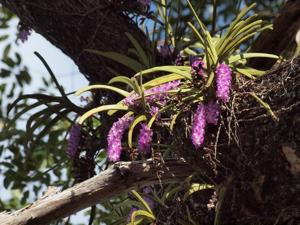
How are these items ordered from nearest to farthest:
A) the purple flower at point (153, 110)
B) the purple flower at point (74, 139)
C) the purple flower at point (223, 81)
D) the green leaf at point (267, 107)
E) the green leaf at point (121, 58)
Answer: the green leaf at point (267, 107) < the purple flower at point (223, 81) < the purple flower at point (153, 110) < the green leaf at point (121, 58) < the purple flower at point (74, 139)

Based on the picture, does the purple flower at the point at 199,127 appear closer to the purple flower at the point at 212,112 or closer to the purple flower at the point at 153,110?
the purple flower at the point at 212,112

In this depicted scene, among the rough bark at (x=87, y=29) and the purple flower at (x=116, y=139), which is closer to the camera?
the purple flower at (x=116, y=139)

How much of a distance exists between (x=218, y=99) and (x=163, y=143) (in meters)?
0.28

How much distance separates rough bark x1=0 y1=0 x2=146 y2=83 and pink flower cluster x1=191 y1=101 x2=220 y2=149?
2.07 feet

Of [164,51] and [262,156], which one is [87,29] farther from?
[262,156]

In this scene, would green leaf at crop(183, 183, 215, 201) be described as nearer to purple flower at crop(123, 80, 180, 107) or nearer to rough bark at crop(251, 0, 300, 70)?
purple flower at crop(123, 80, 180, 107)

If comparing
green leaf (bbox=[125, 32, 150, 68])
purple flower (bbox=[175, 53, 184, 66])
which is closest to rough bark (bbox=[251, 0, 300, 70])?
purple flower (bbox=[175, 53, 184, 66])

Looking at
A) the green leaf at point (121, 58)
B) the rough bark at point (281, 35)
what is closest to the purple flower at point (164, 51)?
the green leaf at point (121, 58)

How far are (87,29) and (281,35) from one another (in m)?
0.68

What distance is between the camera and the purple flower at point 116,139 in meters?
1.78

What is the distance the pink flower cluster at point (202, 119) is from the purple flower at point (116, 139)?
210 mm

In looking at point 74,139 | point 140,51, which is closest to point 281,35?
point 140,51

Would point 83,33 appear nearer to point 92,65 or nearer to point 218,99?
point 92,65

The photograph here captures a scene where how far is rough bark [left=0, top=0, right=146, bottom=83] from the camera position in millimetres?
2316
